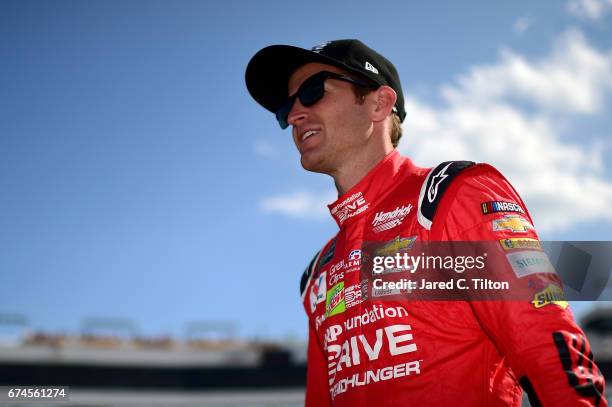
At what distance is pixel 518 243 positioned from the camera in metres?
2.18

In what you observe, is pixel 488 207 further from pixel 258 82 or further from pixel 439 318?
pixel 258 82

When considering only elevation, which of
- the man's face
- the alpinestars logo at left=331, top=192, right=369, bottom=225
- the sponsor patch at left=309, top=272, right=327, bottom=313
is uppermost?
the man's face

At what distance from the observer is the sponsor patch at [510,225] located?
222 centimetres

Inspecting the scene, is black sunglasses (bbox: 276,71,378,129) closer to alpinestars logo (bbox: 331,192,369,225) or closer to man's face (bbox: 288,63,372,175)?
man's face (bbox: 288,63,372,175)

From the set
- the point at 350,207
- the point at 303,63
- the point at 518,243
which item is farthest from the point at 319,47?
the point at 518,243

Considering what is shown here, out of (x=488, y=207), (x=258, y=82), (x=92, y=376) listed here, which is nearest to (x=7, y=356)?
(x=92, y=376)

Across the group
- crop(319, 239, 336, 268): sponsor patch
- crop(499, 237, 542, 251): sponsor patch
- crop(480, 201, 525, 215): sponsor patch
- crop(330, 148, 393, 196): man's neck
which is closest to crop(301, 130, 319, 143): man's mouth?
crop(330, 148, 393, 196): man's neck

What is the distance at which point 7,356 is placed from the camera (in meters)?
22.7

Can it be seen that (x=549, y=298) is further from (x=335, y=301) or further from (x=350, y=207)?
(x=350, y=207)

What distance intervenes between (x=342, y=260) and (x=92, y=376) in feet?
68.9

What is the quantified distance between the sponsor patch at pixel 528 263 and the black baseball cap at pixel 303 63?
5.04 ft

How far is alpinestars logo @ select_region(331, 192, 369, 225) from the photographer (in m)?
3.06

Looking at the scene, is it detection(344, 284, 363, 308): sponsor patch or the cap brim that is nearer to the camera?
detection(344, 284, 363, 308): sponsor patch

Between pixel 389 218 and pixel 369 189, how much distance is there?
0.35m
